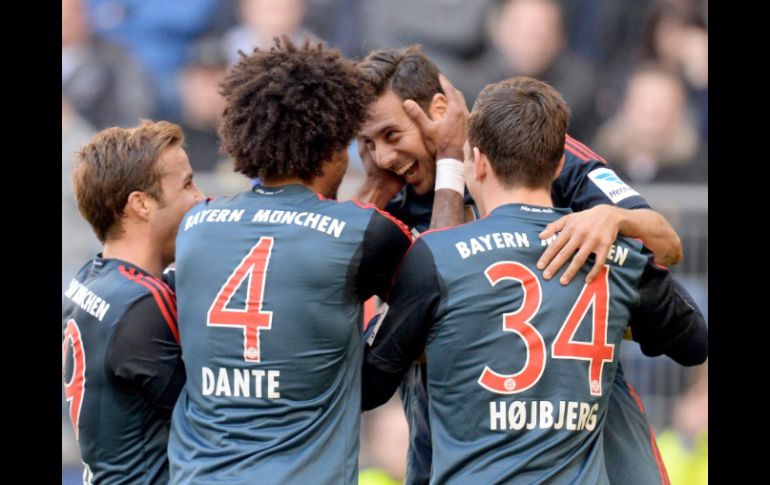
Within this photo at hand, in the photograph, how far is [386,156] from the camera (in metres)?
4.41

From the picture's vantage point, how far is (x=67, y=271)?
8500 millimetres

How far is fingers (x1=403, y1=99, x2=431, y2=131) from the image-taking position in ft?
14.3

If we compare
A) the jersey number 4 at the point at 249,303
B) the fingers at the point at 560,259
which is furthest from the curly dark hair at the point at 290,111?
the fingers at the point at 560,259

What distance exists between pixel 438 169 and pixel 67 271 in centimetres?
524

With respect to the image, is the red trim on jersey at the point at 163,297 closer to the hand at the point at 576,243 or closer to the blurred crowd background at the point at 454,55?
the hand at the point at 576,243

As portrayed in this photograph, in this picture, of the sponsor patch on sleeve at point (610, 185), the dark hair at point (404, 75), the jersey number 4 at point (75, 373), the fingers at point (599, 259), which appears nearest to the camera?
the fingers at point (599, 259)

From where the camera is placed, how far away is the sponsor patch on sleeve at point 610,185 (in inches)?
151

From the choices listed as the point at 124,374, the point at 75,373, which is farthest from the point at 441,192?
the point at 75,373

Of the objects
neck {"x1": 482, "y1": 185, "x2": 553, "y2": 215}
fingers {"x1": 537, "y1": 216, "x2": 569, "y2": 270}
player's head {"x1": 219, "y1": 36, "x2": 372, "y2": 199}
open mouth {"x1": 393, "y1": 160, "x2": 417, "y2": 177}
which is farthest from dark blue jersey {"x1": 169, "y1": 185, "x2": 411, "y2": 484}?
open mouth {"x1": 393, "y1": 160, "x2": 417, "y2": 177}

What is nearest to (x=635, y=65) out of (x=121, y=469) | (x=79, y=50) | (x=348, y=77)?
(x=79, y=50)

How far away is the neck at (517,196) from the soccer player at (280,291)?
0.33 metres

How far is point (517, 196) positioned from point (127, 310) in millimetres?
1444

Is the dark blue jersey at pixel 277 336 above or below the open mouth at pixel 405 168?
below

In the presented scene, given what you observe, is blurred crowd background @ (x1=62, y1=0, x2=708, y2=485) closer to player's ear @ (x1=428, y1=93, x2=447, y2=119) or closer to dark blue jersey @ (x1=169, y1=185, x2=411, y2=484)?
player's ear @ (x1=428, y1=93, x2=447, y2=119)
